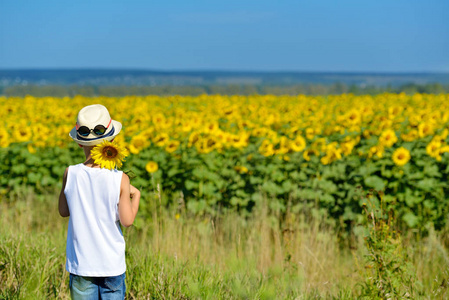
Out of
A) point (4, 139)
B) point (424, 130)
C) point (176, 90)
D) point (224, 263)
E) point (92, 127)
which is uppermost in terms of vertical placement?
point (92, 127)

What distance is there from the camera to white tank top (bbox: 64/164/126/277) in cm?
277

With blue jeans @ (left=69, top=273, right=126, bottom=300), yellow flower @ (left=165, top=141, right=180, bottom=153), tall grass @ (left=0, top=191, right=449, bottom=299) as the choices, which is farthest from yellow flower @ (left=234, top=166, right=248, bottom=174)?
blue jeans @ (left=69, top=273, right=126, bottom=300)

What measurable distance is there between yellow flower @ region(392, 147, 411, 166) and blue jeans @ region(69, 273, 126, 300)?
3961mm

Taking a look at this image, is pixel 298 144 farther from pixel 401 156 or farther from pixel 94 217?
pixel 94 217

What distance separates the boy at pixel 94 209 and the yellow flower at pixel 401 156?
394cm

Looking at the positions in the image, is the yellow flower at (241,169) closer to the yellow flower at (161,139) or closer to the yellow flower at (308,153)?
the yellow flower at (308,153)

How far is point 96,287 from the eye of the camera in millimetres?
2861

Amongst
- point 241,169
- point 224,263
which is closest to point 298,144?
point 241,169

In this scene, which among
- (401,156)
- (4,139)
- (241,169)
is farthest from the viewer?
(4,139)

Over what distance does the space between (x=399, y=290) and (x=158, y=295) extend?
1.59 meters

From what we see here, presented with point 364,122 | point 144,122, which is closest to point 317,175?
point 364,122

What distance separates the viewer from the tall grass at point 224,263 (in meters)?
3.54

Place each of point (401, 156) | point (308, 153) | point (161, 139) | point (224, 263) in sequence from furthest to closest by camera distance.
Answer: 1. point (161, 139)
2. point (308, 153)
3. point (401, 156)
4. point (224, 263)

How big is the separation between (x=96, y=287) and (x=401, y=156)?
164 inches
